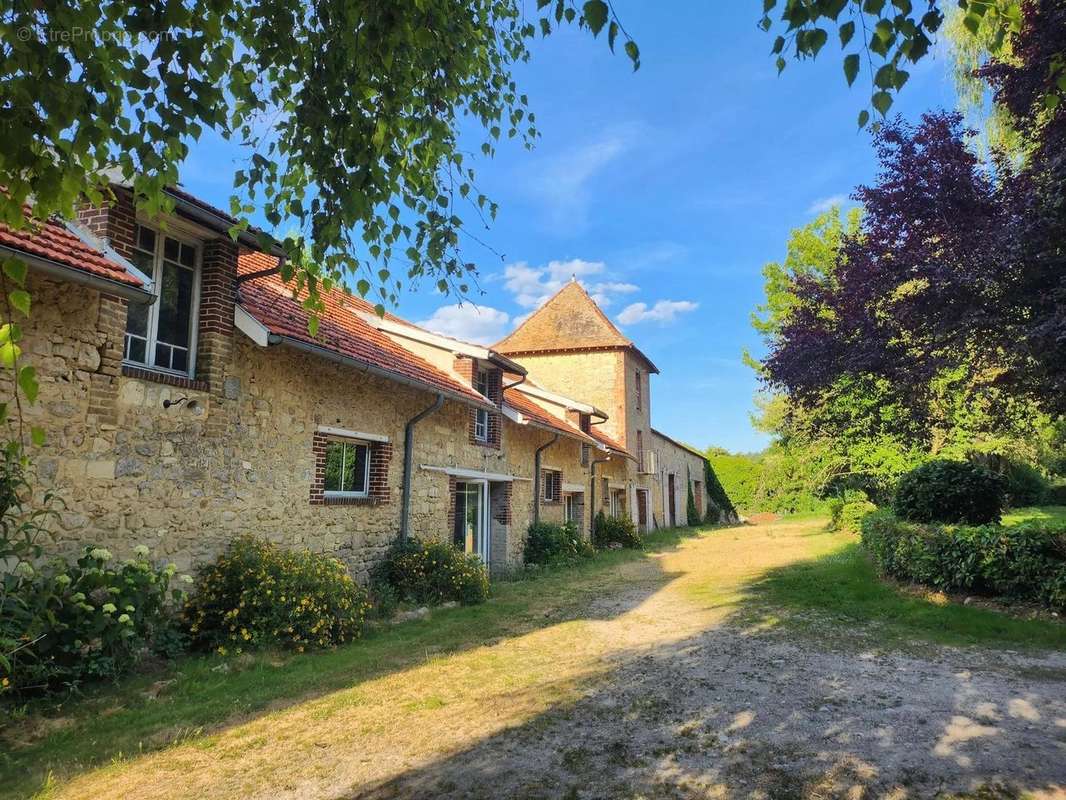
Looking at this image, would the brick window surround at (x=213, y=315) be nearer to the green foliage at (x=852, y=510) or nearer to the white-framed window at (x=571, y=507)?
the white-framed window at (x=571, y=507)

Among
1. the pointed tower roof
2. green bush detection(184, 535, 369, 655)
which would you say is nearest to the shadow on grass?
green bush detection(184, 535, 369, 655)

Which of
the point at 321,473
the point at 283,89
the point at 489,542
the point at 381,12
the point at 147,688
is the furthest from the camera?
the point at 489,542

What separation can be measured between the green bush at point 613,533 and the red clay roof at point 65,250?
Answer: 15.8 metres

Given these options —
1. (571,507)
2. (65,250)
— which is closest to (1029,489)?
(571,507)

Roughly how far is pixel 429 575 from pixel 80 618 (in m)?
5.21

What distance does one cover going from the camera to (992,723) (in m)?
4.27

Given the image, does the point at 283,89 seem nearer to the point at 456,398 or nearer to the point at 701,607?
the point at 456,398

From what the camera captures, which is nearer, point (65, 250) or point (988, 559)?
point (65, 250)

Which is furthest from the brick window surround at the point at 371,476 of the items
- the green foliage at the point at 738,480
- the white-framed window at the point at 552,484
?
the green foliage at the point at 738,480

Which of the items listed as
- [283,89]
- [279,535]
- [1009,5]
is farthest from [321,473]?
[1009,5]

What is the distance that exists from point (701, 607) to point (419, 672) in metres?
4.74

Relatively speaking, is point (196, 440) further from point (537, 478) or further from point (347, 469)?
point (537, 478)

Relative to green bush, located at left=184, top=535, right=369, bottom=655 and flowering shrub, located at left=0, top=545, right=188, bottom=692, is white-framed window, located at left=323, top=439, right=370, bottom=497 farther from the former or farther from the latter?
flowering shrub, located at left=0, top=545, right=188, bottom=692

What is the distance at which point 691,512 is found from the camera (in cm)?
3228
